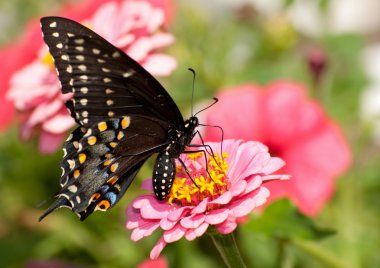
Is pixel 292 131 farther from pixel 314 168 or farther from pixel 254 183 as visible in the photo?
pixel 254 183

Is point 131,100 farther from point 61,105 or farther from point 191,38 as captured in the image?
point 191,38

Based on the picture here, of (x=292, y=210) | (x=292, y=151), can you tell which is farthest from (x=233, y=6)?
(x=292, y=210)

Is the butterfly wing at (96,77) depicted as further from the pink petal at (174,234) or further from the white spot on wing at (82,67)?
the pink petal at (174,234)

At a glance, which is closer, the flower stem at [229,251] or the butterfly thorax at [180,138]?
the flower stem at [229,251]

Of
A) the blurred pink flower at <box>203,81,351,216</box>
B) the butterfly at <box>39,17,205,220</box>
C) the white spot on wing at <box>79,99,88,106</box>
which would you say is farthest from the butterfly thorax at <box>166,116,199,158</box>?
the blurred pink flower at <box>203,81,351,216</box>

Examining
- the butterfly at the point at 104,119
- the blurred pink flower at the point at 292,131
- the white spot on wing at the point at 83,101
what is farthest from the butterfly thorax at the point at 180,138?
the blurred pink flower at the point at 292,131
